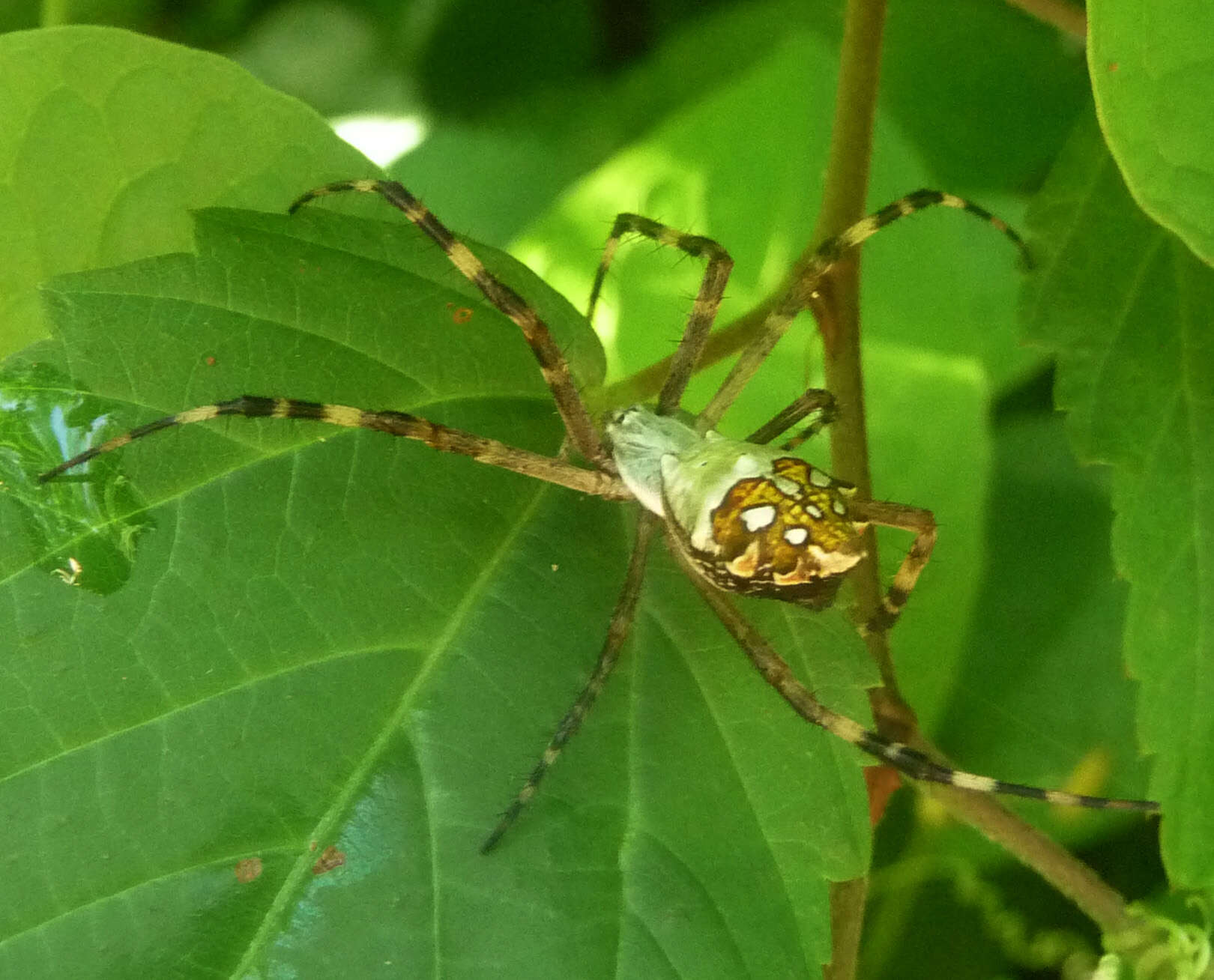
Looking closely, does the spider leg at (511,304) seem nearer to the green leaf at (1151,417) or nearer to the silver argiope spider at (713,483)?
the silver argiope spider at (713,483)

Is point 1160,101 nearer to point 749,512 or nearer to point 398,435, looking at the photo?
point 749,512

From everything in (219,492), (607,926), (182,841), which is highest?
(219,492)

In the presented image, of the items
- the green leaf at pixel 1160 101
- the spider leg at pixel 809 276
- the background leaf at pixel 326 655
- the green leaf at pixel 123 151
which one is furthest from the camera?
the spider leg at pixel 809 276

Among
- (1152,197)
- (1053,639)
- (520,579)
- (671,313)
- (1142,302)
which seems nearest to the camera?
(1152,197)

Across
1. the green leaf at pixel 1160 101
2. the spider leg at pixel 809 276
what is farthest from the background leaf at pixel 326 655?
the green leaf at pixel 1160 101

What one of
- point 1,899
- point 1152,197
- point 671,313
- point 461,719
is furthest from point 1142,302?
point 1,899

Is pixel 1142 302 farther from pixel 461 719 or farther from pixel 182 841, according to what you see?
pixel 182 841

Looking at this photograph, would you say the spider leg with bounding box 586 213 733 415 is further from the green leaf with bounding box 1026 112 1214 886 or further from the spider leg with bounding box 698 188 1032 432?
the green leaf with bounding box 1026 112 1214 886
